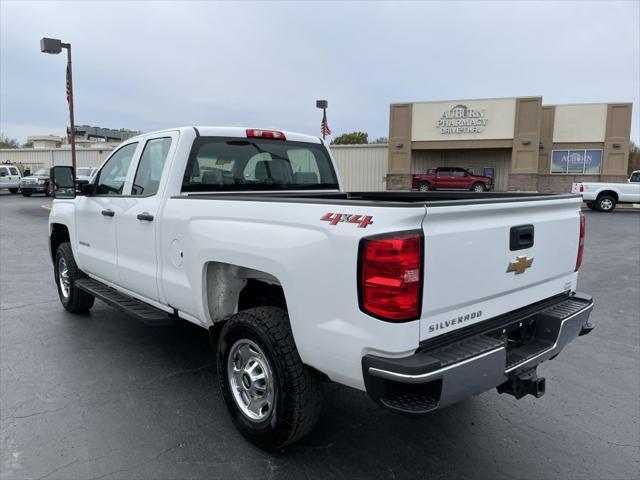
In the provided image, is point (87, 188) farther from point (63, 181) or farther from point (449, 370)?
point (449, 370)

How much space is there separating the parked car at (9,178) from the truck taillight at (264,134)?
33607 mm

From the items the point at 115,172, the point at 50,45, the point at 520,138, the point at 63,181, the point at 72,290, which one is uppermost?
the point at 50,45

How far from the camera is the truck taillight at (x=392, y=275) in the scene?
7.45 feet

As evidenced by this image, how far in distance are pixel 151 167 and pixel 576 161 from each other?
106 feet

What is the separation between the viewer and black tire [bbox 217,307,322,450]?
2803mm

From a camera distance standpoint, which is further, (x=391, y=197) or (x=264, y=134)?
(x=391, y=197)

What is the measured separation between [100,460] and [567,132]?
33553 mm

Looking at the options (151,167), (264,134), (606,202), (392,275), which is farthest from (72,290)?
(606,202)

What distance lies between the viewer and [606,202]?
885 inches

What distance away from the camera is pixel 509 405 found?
3.81 metres

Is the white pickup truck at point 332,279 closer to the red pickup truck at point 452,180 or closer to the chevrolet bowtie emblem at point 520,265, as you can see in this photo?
the chevrolet bowtie emblem at point 520,265

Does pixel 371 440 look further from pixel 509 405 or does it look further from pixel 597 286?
pixel 597 286

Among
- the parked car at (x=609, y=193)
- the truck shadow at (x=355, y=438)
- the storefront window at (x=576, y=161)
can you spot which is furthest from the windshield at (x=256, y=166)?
the storefront window at (x=576, y=161)

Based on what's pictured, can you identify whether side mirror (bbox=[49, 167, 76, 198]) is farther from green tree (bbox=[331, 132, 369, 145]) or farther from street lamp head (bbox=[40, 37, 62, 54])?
green tree (bbox=[331, 132, 369, 145])
